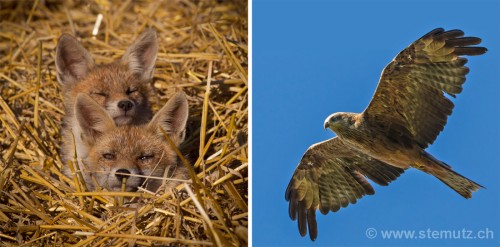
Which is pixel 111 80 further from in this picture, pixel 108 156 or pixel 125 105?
pixel 108 156

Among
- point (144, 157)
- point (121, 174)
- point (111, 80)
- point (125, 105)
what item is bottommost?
point (121, 174)

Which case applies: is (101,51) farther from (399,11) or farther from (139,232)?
(399,11)

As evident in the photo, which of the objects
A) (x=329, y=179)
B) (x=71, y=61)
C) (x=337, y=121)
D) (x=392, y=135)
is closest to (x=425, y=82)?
(x=392, y=135)

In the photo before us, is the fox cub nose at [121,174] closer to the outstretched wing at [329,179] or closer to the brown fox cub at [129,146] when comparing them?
the brown fox cub at [129,146]

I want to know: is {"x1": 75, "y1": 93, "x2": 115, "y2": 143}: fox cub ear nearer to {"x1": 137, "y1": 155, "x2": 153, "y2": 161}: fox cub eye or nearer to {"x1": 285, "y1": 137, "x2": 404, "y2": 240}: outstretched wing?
{"x1": 137, "y1": 155, "x2": 153, "y2": 161}: fox cub eye

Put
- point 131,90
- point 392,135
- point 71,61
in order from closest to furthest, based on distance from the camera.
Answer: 1. point 392,135
2. point 131,90
3. point 71,61

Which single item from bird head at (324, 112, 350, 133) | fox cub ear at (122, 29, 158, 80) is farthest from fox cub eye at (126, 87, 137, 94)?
bird head at (324, 112, 350, 133)

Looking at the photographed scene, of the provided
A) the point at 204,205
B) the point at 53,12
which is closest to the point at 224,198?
the point at 204,205
